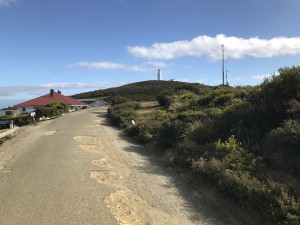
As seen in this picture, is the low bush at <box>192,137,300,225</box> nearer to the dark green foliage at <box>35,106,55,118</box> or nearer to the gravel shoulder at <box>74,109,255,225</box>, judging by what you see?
the gravel shoulder at <box>74,109,255,225</box>

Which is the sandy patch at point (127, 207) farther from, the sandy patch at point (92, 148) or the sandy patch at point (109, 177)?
the sandy patch at point (92, 148)

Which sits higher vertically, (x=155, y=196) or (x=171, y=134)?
(x=171, y=134)

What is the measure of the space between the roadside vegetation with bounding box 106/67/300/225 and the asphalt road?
2772 millimetres

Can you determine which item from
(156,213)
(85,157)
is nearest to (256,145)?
(156,213)

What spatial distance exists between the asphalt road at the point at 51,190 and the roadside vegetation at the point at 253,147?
277cm

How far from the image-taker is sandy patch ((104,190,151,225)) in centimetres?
755

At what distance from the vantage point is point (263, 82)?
54.0 feet

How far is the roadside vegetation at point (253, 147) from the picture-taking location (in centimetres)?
793

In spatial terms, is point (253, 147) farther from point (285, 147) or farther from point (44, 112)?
point (44, 112)

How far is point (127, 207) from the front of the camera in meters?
8.33

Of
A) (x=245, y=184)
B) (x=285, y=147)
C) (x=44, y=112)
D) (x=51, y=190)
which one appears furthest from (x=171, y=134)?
(x=44, y=112)

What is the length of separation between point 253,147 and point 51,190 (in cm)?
572

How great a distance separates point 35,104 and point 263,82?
64.4m

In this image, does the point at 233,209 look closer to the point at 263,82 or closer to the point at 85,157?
the point at 85,157
